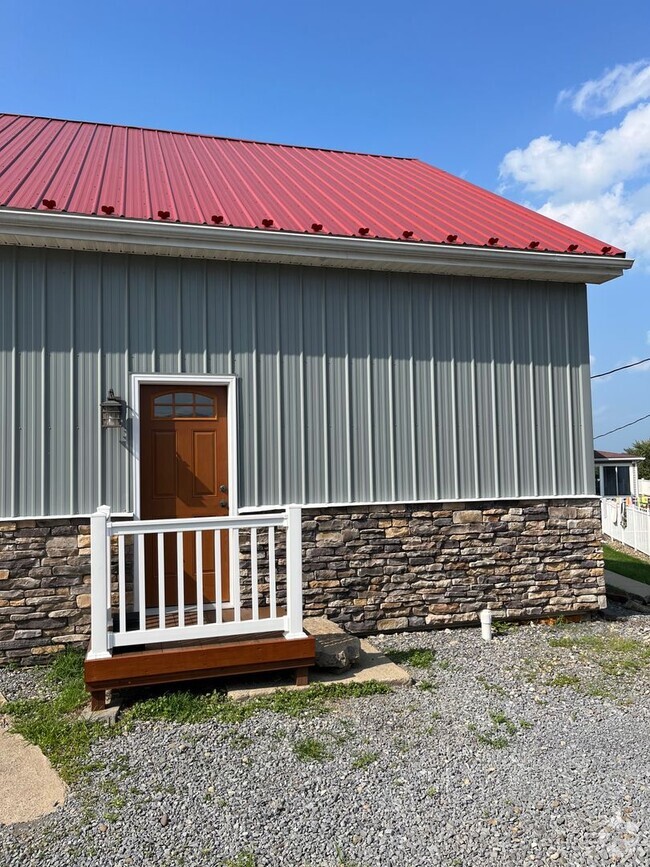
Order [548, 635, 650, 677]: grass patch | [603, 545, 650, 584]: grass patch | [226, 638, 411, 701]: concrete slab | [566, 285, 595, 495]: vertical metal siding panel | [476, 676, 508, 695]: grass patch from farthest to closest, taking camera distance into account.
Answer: [603, 545, 650, 584]: grass patch < [566, 285, 595, 495]: vertical metal siding panel < [548, 635, 650, 677]: grass patch < [476, 676, 508, 695]: grass patch < [226, 638, 411, 701]: concrete slab

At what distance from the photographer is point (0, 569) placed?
15.8 feet

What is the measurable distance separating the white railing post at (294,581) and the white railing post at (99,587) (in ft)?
3.89

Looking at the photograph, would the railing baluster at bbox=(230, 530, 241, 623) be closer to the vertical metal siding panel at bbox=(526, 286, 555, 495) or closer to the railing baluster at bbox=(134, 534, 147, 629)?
the railing baluster at bbox=(134, 534, 147, 629)

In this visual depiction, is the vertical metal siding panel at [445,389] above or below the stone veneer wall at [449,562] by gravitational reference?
above

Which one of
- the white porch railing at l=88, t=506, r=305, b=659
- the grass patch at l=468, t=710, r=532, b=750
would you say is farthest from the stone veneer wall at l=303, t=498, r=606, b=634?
the grass patch at l=468, t=710, r=532, b=750

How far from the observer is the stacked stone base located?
4.87 m

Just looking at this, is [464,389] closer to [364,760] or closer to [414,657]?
[414,657]

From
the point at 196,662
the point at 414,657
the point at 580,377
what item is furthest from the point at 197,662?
the point at 580,377

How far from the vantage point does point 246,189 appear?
654 cm

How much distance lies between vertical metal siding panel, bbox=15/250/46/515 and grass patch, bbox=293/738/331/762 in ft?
9.68

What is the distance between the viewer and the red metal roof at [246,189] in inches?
210

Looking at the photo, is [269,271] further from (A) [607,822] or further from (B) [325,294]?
(A) [607,822]

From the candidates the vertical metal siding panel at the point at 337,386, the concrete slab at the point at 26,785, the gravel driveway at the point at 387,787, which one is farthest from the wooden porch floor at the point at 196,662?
the vertical metal siding panel at the point at 337,386

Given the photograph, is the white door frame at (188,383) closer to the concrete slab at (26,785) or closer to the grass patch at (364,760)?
the concrete slab at (26,785)
